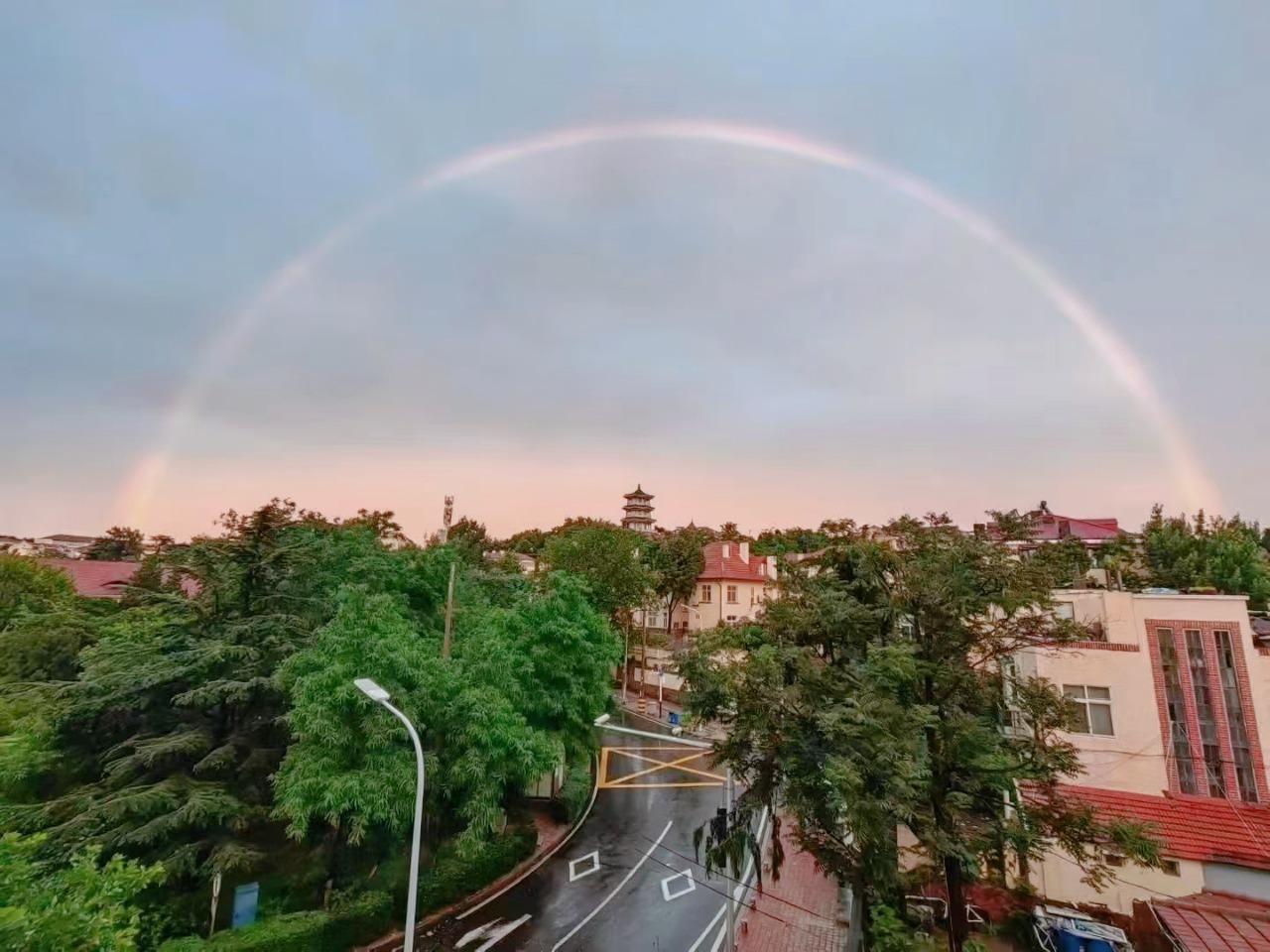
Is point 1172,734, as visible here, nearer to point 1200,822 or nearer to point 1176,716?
point 1176,716

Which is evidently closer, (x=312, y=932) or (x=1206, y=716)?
(x=312, y=932)

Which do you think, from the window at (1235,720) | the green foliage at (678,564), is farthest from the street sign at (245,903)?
the green foliage at (678,564)

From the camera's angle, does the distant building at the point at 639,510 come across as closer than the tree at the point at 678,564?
No

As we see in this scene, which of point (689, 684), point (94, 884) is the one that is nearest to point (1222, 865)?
point (689, 684)

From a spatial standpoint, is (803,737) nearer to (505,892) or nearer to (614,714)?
(505,892)

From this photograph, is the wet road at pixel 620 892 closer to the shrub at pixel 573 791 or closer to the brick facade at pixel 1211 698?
the shrub at pixel 573 791

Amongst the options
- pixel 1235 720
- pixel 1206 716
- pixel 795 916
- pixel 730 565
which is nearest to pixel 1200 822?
pixel 1206 716
